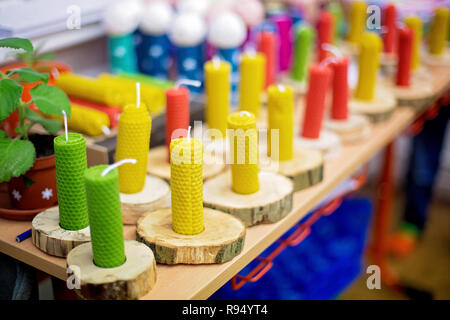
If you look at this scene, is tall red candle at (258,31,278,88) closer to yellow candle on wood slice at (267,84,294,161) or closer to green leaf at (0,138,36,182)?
yellow candle on wood slice at (267,84,294,161)

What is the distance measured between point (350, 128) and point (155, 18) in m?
0.62

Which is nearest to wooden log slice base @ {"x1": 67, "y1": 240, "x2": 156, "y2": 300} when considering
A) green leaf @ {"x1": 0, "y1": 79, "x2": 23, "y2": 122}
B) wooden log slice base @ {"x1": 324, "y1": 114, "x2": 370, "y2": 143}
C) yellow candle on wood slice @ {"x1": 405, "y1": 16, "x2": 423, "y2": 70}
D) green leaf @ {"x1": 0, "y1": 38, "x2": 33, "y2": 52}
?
green leaf @ {"x1": 0, "y1": 79, "x2": 23, "y2": 122}

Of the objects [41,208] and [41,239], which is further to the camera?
[41,208]

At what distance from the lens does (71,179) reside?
85cm

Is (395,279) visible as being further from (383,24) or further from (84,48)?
(84,48)

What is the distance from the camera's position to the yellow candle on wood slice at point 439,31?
1.75 metres

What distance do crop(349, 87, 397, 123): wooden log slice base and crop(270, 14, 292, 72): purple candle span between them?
303 mm

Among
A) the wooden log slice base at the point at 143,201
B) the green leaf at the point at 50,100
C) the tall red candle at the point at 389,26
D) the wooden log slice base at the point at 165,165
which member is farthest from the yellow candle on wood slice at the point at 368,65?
the green leaf at the point at 50,100

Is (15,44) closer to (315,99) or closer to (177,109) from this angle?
(177,109)

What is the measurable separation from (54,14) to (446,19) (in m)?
1.23

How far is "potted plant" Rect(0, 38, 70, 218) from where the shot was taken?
2.95ft

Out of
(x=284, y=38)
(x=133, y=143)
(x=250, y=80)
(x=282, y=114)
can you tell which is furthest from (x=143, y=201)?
(x=284, y=38)
